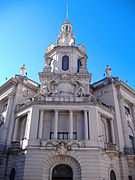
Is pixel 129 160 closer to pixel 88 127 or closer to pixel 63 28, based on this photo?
pixel 88 127

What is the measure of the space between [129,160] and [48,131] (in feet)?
40.2

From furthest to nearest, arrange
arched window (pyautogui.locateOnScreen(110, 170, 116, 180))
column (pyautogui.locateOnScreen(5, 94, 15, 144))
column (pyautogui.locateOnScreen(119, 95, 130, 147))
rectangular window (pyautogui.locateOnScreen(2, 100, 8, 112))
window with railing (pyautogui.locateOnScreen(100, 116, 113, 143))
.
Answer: rectangular window (pyautogui.locateOnScreen(2, 100, 8, 112)) < column (pyautogui.locateOnScreen(119, 95, 130, 147)) < column (pyautogui.locateOnScreen(5, 94, 15, 144)) < window with railing (pyautogui.locateOnScreen(100, 116, 113, 143)) < arched window (pyautogui.locateOnScreen(110, 170, 116, 180))

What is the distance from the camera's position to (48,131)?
25.6 metres

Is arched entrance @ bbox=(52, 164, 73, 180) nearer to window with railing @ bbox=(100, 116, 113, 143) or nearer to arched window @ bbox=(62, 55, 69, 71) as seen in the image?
window with railing @ bbox=(100, 116, 113, 143)

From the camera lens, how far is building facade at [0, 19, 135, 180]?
22516 millimetres

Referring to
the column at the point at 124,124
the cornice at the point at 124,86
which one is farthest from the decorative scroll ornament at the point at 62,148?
the cornice at the point at 124,86

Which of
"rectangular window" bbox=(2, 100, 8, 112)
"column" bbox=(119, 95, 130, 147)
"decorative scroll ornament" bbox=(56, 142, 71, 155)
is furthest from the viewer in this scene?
"rectangular window" bbox=(2, 100, 8, 112)

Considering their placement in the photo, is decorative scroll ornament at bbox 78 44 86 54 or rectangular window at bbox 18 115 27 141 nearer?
rectangular window at bbox 18 115 27 141

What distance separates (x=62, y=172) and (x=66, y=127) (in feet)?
19.0

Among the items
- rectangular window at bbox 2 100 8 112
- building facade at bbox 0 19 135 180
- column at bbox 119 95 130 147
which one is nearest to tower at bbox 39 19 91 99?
building facade at bbox 0 19 135 180

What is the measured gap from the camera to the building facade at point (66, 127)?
22.5m

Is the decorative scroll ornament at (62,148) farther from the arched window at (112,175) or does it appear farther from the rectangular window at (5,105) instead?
the rectangular window at (5,105)

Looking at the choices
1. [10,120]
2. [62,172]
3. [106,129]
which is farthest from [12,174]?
[106,129]

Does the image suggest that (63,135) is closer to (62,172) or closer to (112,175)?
(62,172)
